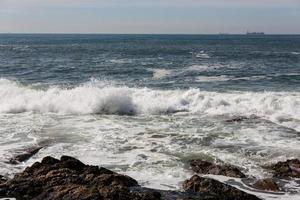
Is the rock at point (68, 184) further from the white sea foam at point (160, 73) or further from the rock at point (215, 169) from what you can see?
the white sea foam at point (160, 73)

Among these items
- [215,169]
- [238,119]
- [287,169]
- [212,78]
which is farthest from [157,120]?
[212,78]

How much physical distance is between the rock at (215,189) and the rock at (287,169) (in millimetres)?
2933

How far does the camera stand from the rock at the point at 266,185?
525 inches

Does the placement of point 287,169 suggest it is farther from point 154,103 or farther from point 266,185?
point 154,103

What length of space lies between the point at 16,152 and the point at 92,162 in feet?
10.1

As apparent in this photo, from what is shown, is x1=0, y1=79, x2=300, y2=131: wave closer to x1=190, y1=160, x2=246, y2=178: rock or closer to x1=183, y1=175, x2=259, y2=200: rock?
x1=190, y1=160, x2=246, y2=178: rock

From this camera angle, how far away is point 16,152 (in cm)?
1719

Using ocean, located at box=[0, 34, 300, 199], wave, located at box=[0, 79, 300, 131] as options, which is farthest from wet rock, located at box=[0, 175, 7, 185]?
wave, located at box=[0, 79, 300, 131]

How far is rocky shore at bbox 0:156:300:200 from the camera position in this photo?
1186cm

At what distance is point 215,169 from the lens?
48.6ft

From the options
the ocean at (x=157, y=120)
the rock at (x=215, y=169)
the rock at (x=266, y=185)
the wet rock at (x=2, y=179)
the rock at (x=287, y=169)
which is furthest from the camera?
the ocean at (x=157, y=120)

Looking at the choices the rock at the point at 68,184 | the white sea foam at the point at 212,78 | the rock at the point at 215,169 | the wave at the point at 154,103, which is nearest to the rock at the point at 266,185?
the rock at the point at 215,169

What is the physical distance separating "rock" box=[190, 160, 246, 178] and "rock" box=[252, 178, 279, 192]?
0.82 metres

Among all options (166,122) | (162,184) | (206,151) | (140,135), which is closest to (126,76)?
(166,122)
